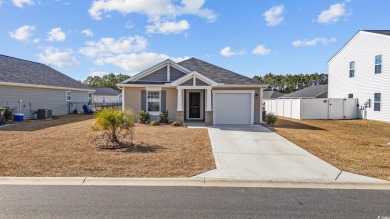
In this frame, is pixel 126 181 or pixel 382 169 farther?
pixel 382 169

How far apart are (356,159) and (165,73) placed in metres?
13.1

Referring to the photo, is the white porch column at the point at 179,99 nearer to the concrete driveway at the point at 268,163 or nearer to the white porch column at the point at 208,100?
the white porch column at the point at 208,100

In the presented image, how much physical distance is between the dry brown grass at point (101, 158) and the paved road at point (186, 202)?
107 centimetres

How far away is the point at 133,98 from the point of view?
59.6ft

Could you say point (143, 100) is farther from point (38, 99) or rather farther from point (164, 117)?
point (38, 99)

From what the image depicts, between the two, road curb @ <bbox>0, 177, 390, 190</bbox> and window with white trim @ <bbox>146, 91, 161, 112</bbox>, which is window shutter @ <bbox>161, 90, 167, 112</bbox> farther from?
road curb @ <bbox>0, 177, 390, 190</bbox>

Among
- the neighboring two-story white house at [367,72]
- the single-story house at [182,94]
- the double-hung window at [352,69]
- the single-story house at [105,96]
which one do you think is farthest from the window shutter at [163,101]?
the single-story house at [105,96]

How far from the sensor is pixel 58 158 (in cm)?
787

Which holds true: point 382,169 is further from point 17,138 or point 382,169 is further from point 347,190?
point 17,138

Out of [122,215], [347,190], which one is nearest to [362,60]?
[347,190]

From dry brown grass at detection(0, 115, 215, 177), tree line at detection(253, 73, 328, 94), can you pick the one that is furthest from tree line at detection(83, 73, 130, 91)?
dry brown grass at detection(0, 115, 215, 177)

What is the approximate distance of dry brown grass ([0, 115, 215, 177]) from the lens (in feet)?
21.7

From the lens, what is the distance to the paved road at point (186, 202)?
4.35 metres

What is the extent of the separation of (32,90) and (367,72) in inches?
1128
